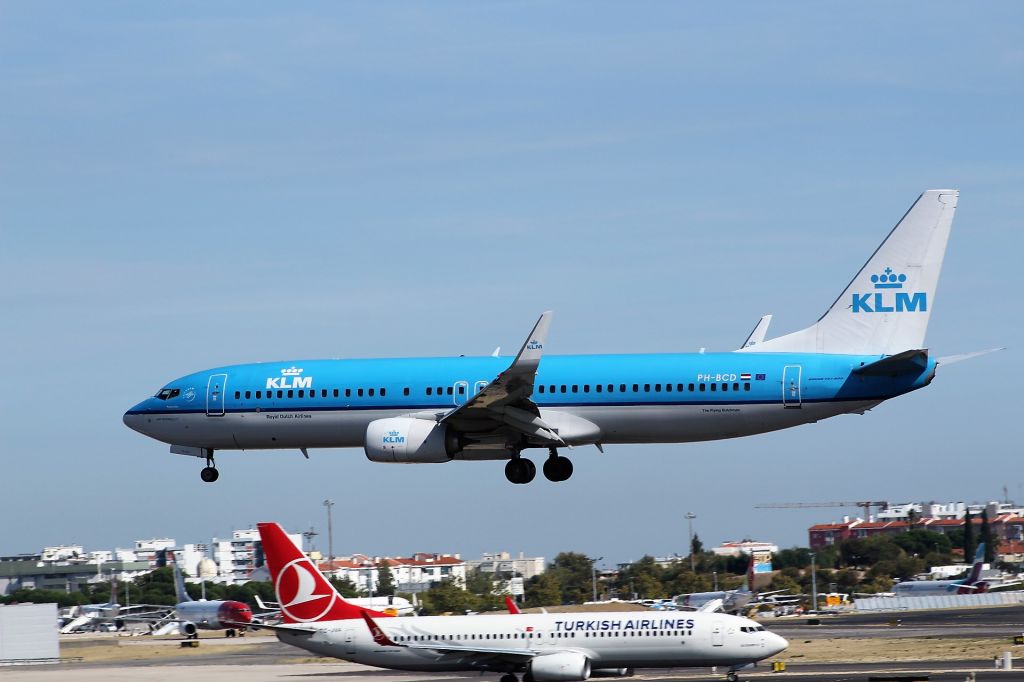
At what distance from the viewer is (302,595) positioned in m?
57.3

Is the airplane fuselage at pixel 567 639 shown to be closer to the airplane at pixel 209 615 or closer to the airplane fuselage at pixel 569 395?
the airplane fuselage at pixel 569 395

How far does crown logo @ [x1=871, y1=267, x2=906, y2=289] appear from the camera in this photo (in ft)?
179

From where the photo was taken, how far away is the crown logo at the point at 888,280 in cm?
5453

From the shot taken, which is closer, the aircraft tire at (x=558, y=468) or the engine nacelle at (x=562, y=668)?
the engine nacelle at (x=562, y=668)

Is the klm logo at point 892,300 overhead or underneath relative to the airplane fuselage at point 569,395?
overhead

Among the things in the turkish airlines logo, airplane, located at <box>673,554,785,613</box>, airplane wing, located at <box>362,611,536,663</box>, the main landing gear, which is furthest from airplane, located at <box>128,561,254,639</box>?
the main landing gear

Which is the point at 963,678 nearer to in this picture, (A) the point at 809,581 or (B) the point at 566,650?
(B) the point at 566,650

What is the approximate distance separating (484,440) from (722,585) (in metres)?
92.8

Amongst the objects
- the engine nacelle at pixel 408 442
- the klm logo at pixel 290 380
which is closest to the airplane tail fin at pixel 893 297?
the engine nacelle at pixel 408 442

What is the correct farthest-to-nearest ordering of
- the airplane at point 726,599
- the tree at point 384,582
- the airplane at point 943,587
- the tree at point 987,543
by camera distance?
the tree at point 987,543 → the tree at point 384,582 → the airplane at point 943,587 → the airplane at point 726,599

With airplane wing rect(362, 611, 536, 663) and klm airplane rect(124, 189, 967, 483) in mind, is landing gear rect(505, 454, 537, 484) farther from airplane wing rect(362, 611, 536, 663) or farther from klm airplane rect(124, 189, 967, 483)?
airplane wing rect(362, 611, 536, 663)

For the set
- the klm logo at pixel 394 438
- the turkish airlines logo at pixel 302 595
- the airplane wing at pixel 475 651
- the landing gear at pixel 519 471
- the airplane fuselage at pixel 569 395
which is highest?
the airplane fuselage at pixel 569 395

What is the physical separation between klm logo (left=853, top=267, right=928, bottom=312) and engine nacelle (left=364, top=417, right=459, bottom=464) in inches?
624

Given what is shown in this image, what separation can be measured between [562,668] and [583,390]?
9956mm
